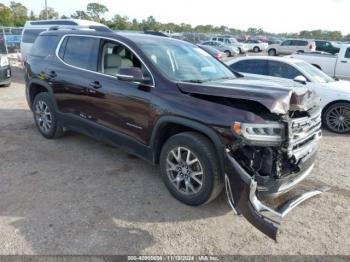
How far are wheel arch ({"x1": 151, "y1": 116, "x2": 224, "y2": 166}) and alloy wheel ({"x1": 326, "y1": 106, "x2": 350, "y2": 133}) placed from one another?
4.59 m

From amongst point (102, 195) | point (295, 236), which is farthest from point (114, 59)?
point (295, 236)

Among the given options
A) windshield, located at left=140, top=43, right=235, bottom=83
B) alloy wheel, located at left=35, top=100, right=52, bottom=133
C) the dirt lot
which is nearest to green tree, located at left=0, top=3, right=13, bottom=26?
alloy wheel, located at left=35, top=100, right=52, bottom=133

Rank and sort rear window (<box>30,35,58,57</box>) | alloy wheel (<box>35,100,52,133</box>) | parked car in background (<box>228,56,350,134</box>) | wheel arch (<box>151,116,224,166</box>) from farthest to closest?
1. parked car in background (<box>228,56,350,134</box>)
2. alloy wheel (<box>35,100,52,133</box>)
3. rear window (<box>30,35,58,57</box>)
4. wheel arch (<box>151,116,224,166</box>)

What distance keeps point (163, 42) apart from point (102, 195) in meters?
2.21

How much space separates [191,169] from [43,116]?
11.0ft

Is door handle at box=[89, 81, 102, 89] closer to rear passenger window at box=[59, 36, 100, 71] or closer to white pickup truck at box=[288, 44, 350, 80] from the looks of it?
rear passenger window at box=[59, 36, 100, 71]

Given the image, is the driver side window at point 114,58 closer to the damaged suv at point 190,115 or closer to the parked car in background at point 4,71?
the damaged suv at point 190,115

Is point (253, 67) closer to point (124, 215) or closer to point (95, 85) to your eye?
point (95, 85)

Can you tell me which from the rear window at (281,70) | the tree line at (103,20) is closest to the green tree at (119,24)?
the tree line at (103,20)

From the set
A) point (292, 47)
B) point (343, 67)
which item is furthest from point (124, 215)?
point (292, 47)

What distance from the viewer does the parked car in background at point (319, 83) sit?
6625mm

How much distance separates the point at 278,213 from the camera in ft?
8.86

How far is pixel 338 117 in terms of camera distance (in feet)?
22.0

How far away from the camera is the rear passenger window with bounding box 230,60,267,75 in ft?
24.7
